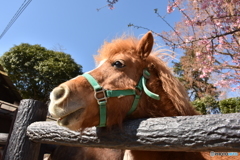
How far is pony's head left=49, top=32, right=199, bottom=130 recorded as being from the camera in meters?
1.29

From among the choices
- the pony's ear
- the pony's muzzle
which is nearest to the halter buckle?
the pony's muzzle

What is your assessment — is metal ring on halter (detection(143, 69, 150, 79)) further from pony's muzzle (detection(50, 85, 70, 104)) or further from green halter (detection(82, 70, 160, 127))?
pony's muzzle (detection(50, 85, 70, 104))

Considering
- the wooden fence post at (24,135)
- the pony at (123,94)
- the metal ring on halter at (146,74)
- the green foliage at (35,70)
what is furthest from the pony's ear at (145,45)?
the green foliage at (35,70)

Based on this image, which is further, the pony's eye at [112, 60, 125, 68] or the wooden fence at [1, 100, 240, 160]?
the pony's eye at [112, 60, 125, 68]

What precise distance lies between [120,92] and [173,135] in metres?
0.50

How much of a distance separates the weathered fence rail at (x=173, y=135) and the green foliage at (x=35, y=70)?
13860 mm

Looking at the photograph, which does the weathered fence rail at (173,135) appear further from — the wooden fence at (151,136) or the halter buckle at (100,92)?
the halter buckle at (100,92)

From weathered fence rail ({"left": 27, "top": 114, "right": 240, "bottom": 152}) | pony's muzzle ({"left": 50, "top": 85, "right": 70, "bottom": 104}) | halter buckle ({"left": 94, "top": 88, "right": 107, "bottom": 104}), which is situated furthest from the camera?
halter buckle ({"left": 94, "top": 88, "right": 107, "bottom": 104})

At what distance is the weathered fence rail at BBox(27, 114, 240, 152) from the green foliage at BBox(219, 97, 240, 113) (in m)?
8.73

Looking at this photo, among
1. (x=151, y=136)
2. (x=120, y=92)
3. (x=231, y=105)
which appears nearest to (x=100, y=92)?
(x=120, y=92)

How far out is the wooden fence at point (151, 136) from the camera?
3.18ft

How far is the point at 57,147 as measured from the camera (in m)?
2.88

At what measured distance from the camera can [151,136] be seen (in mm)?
1194

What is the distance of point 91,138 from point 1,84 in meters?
9.66
